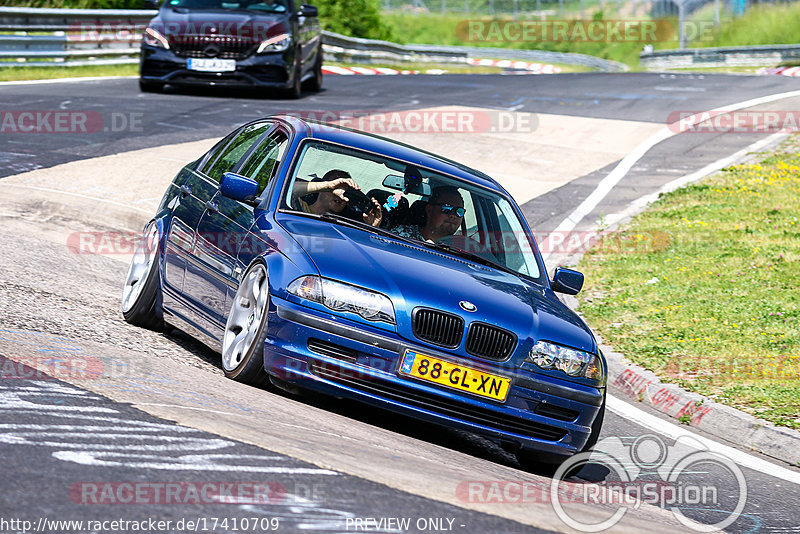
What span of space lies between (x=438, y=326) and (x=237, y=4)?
16.0 metres

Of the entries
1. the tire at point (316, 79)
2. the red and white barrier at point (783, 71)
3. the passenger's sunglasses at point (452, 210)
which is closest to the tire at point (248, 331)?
the passenger's sunglasses at point (452, 210)

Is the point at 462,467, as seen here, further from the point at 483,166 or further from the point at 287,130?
the point at 483,166

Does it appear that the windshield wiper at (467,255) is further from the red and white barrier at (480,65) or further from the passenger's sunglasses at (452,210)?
the red and white barrier at (480,65)

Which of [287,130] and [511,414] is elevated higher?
[287,130]

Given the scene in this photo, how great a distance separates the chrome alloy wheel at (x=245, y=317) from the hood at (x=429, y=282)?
32cm

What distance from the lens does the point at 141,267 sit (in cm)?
816

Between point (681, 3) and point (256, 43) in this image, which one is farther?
point (681, 3)

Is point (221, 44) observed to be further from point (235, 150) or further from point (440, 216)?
point (440, 216)

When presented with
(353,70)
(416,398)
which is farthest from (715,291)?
(353,70)

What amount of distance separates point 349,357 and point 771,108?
67.5ft

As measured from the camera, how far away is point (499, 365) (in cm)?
610

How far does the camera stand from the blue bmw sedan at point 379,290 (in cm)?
599

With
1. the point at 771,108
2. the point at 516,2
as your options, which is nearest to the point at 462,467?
the point at 771,108

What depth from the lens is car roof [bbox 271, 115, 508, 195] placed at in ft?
24.5
